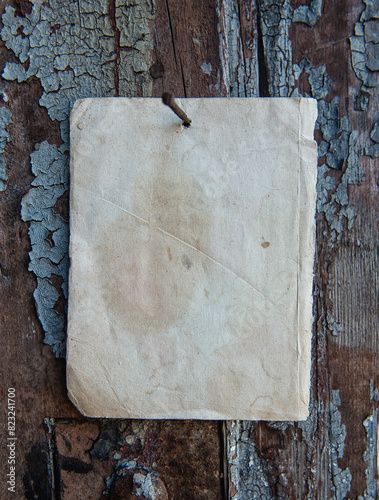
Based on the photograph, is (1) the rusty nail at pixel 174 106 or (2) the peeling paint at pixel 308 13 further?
(2) the peeling paint at pixel 308 13

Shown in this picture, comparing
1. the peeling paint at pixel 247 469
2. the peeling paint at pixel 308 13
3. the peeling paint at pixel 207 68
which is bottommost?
the peeling paint at pixel 247 469

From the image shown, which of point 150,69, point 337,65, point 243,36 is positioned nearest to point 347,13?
point 337,65

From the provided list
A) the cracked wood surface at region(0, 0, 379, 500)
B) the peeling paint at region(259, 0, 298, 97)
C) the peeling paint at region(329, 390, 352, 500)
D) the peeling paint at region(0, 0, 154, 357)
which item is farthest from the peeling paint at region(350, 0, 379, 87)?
the peeling paint at region(329, 390, 352, 500)

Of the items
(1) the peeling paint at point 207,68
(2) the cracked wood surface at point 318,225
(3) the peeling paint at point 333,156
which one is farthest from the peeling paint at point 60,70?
(3) the peeling paint at point 333,156

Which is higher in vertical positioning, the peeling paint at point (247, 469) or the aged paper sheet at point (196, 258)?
the aged paper sheet at point (196, 258)

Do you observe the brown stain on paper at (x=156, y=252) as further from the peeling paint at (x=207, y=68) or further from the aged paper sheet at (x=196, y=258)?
the peeling paint at (x=207, y=68)

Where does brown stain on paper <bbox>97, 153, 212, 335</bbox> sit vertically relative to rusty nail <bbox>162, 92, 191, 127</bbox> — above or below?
below

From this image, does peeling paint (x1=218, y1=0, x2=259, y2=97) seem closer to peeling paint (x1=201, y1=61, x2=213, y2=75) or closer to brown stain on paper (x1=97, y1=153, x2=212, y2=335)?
peeling paint (x1=201, y1=61, x2=213, y2=75)
